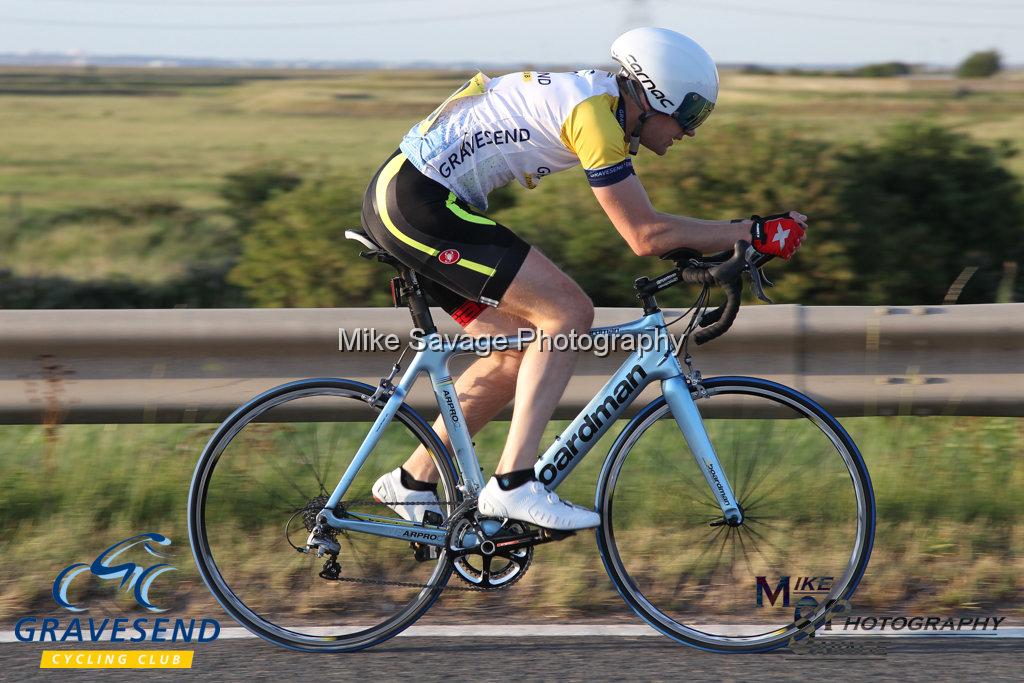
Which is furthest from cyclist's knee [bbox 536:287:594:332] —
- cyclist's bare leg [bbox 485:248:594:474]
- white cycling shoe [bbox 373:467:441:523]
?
white cycling shoe [bbox 373:467:441:523]

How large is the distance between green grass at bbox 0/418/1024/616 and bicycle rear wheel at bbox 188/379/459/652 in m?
0.01

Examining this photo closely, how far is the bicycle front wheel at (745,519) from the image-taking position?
3691 mm

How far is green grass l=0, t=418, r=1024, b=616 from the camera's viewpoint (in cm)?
394

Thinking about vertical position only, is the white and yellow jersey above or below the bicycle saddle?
above

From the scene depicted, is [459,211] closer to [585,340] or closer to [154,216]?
[585,340]

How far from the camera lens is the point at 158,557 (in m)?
4.24

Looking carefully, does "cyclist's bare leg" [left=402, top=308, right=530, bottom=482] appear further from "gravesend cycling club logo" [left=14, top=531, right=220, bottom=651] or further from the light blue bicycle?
"gravesend cycling club logo" [left=14, top=531, right=220, bottom=651]

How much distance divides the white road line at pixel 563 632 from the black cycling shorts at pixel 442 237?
109 centimetres

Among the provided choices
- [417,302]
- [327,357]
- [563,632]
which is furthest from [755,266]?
[327,357]

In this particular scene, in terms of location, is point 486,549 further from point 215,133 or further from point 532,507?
point 215,133

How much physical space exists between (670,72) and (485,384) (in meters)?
1.18

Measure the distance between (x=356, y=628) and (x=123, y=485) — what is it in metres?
1.42

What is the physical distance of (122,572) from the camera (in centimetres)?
414

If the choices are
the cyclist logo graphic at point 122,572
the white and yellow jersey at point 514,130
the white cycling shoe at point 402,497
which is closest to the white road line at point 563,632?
the cyclist logo graphic at point 122,572
